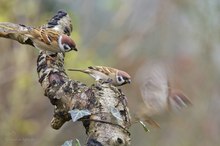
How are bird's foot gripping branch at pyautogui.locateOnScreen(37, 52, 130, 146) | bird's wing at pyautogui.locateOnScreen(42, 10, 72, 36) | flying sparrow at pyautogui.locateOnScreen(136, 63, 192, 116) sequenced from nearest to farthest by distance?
bird's foot gripping branch at pyautogui.locateOnScreen(37, 52, 130, 146) → flying sparrow at pyautogui.locateOnScreen(136, 63, 192, 116) → bird's wing at pyautogui.locateOnScreen(42, 10, 72, 36)

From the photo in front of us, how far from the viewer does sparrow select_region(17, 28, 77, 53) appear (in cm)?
137

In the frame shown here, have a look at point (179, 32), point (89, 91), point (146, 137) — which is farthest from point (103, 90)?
point (179, 32)

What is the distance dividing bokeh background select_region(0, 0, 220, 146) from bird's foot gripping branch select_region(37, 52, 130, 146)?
8.33ft

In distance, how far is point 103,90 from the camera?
47.4 inches

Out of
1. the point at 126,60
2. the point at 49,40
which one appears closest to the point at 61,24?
the point at 49,40

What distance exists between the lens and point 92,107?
46.1 inches

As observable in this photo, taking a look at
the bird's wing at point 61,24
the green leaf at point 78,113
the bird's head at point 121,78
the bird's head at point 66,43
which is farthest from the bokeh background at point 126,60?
the green leaf at point 78,113

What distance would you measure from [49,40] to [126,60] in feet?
11.8

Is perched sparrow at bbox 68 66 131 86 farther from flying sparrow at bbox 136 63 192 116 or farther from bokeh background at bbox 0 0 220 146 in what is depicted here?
bokeh background at bbox 0 0 220 146

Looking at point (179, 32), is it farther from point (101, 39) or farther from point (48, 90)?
point (48, 90)

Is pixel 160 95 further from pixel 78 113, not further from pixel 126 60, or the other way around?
pixel 126 60

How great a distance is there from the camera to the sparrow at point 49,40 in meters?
1.37

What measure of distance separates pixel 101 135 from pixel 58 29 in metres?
0.44

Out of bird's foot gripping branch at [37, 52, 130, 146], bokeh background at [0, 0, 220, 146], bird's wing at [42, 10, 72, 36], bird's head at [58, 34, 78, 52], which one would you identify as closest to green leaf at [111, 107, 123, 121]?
bird's foot gripping branch at [37, 52, 130, 146]
